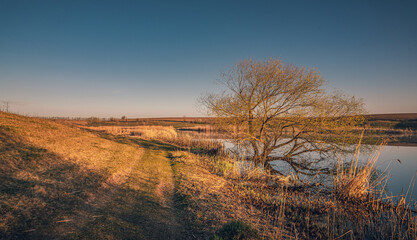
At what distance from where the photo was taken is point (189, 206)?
20.5ft

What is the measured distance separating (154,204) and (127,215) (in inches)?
42.9

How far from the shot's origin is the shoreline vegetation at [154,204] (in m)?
4.49

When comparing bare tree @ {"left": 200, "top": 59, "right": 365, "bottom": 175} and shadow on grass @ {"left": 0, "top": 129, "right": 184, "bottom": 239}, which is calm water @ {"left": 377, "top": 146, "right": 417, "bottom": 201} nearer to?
bare tree @ {"left": 200, "top": 59, "right": 365, "bottom": 175}

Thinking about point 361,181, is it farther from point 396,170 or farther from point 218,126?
point 396,170

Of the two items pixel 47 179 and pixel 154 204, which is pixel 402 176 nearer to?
pixel 154 204

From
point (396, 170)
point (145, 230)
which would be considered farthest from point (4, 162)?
point (396, 170)

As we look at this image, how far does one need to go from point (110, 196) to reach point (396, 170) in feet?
63.1

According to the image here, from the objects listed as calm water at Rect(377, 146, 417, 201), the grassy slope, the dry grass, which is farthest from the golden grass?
calm water at Rect(377, 146, 417, 201)

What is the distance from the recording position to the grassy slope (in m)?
4.30

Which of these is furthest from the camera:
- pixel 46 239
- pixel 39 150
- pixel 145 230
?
pixel 39 150

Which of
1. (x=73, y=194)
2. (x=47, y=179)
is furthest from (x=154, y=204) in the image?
(x=47, y=179)

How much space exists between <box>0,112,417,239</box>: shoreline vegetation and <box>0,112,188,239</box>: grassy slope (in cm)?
2

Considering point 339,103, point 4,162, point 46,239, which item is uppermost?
point 339,103

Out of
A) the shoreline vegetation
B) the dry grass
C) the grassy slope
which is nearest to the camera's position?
the grassy slope
